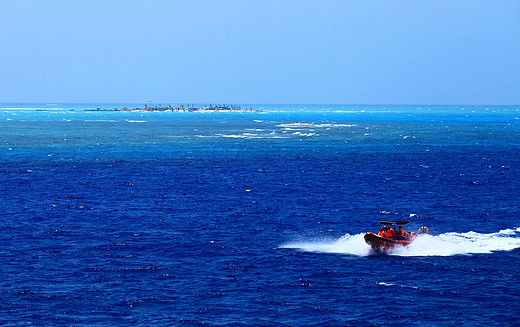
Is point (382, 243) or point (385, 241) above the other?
point (385, 241)

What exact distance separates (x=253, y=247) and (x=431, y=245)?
15.8 m

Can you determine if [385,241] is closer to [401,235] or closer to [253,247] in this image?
[401,235]

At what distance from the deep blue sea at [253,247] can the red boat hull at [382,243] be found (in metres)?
0.78

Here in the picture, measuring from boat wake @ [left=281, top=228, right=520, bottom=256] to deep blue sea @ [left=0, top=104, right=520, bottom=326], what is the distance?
0.17m

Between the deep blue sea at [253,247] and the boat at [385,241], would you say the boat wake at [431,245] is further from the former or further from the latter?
the boat at [385,241]

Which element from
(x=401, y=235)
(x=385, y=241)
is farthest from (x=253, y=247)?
(x=401, y=235)

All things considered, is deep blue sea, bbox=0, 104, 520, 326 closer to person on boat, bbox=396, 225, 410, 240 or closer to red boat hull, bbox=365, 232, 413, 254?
red boat hull, bbox=365, 232, 413, 254

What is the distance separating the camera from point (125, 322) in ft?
118

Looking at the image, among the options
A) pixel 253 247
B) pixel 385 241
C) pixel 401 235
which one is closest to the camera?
pixel 385 241

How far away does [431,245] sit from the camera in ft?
175

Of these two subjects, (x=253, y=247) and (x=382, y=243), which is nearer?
(x=382, y=243)

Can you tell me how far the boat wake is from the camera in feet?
171

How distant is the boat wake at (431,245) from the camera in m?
52.2

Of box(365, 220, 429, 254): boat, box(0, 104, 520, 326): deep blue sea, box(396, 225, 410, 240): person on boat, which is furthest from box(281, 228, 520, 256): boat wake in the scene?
box(396, 225, 410, 240): person on boat
